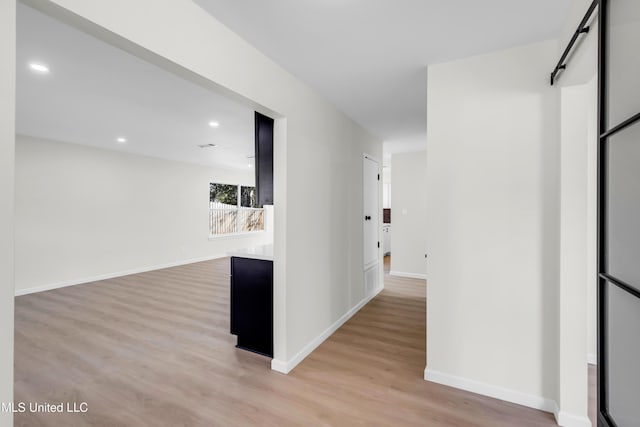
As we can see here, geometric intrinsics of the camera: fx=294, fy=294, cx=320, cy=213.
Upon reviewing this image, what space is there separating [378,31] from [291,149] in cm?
106

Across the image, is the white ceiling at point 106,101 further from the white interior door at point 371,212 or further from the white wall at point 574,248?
the white wall at point 574,248

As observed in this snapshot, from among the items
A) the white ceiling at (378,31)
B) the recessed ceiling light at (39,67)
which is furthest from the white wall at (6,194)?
the recessed ceiling light at (39,67)

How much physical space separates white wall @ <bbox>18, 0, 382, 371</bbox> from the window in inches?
199

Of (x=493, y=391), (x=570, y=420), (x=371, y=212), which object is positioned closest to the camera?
(x=570, y=420)

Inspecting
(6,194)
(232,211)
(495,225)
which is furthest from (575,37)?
(232,211)

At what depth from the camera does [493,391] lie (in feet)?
6.88

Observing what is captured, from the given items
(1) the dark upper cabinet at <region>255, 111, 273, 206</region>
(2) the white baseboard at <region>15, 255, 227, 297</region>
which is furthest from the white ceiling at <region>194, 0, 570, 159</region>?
(2) the white baseboard at <region>15, 255, 227, 297</region>

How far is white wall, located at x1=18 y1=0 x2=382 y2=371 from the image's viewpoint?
1.37 m

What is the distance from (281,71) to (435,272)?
6.59 feet

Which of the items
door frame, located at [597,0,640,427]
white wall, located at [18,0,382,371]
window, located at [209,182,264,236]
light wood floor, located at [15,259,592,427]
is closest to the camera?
door frame, located at [597,0,640,427]

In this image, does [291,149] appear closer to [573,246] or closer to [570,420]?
[573,246]

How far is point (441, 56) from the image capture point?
2.17 m

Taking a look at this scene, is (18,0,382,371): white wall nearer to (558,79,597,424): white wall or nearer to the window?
(558,79,597,424): white wall

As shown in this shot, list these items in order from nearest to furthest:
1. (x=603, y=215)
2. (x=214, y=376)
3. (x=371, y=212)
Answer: (x=603, y=215), (x=214, y=376), (x=371, y=212)
